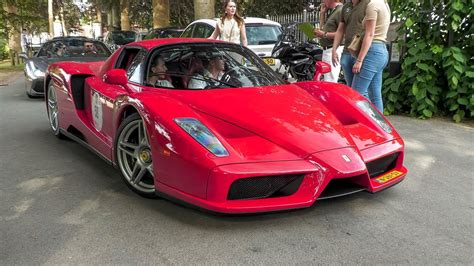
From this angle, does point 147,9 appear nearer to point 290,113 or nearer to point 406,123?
point 406,123

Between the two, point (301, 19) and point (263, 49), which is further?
point (301, 19)

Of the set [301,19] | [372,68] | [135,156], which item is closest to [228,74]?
[135,156]

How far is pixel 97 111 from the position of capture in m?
4.21

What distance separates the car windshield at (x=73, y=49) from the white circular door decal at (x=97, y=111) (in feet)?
18.5

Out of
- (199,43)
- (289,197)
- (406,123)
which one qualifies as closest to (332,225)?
(289,197)

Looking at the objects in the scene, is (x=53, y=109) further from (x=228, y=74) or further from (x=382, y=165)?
(x=382, y=165)

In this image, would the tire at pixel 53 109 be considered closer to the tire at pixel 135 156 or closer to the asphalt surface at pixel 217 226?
the asphalt surface at pixel 217 226

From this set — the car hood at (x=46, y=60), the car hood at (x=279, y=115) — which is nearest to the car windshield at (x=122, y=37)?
the car hood at (x=46, y=60)

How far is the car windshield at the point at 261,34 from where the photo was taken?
1001 cm

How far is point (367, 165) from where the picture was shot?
10.4 feet

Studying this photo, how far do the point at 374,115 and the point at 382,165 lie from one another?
0.59 metres

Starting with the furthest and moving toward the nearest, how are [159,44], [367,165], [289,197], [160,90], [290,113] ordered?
1. [159,44]
2. [160,90]
3. [290,113]
4. [367,165]
5. [289,197]

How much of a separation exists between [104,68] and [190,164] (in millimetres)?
2266

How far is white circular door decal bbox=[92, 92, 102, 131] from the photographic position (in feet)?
13.5
